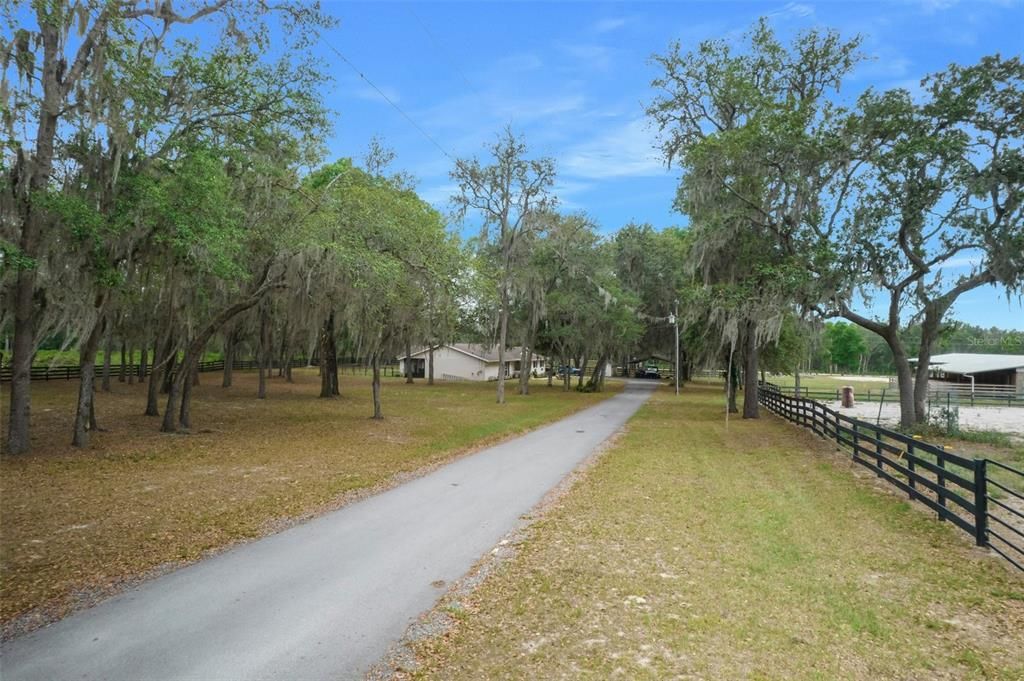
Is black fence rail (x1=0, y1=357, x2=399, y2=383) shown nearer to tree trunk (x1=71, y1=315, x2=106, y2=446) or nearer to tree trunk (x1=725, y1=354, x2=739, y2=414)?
tree trunk (x1=71, y1=315, x2=106, y2=446)

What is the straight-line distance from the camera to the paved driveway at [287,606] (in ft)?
12.7

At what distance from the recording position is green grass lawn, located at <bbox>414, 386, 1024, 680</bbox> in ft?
13.1

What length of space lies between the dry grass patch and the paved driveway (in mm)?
556

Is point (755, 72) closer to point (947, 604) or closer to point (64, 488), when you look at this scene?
point (947, 604)

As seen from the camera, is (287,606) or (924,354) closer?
(287,606)

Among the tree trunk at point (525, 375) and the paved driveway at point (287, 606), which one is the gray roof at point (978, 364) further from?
the paved driveway at point (287, 606)

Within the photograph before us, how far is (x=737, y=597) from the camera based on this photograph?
199 inches

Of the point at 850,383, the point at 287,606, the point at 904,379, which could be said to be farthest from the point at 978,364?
the point at 287,606

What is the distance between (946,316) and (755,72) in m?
9.77

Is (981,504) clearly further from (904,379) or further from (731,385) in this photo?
(731,385)

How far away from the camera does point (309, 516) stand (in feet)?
25.2

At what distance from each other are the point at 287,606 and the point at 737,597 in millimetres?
3900

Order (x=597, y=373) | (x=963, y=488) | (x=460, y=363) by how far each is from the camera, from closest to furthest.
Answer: (x=963, y=488) → (x=597, y=373) → (x=460, y=363)

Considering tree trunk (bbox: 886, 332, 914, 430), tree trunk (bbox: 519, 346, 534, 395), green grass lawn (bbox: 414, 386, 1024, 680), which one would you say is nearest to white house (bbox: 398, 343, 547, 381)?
tree trunk (bbox: 519, 346, 534, 395)
